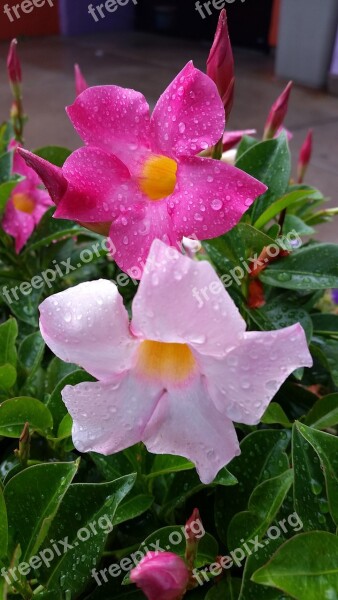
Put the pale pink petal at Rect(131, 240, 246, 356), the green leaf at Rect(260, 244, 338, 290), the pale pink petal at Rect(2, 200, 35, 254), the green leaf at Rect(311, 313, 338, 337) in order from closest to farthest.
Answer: the pale pink petal at Rect(131, 240, 246, 356) < the green leaf at Rect(260, 244, 338, 290) < the green leaf at Rect(311, 313, 338, 337) < the pale pink petal at Rect(2, 200, 35, 254)

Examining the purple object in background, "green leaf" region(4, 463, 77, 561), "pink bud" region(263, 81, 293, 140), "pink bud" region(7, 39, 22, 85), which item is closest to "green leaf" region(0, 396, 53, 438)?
"green leaf" region(4, 463, 77, 561)

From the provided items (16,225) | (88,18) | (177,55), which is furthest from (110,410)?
(88,18)

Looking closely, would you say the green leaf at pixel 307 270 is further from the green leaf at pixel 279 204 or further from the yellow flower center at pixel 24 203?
the yellow flower center at pixel 24 203

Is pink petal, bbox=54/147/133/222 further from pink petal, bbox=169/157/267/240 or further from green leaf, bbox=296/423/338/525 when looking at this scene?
green leaf, bbox=296/423/338/525

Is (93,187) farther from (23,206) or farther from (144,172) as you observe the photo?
(23,206)

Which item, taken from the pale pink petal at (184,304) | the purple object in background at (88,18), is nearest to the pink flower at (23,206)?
the pale pink petal at (184,304)

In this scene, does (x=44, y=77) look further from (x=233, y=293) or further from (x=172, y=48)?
(x=233, y=293)

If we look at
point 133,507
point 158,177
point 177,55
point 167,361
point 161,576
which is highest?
point 158,177
